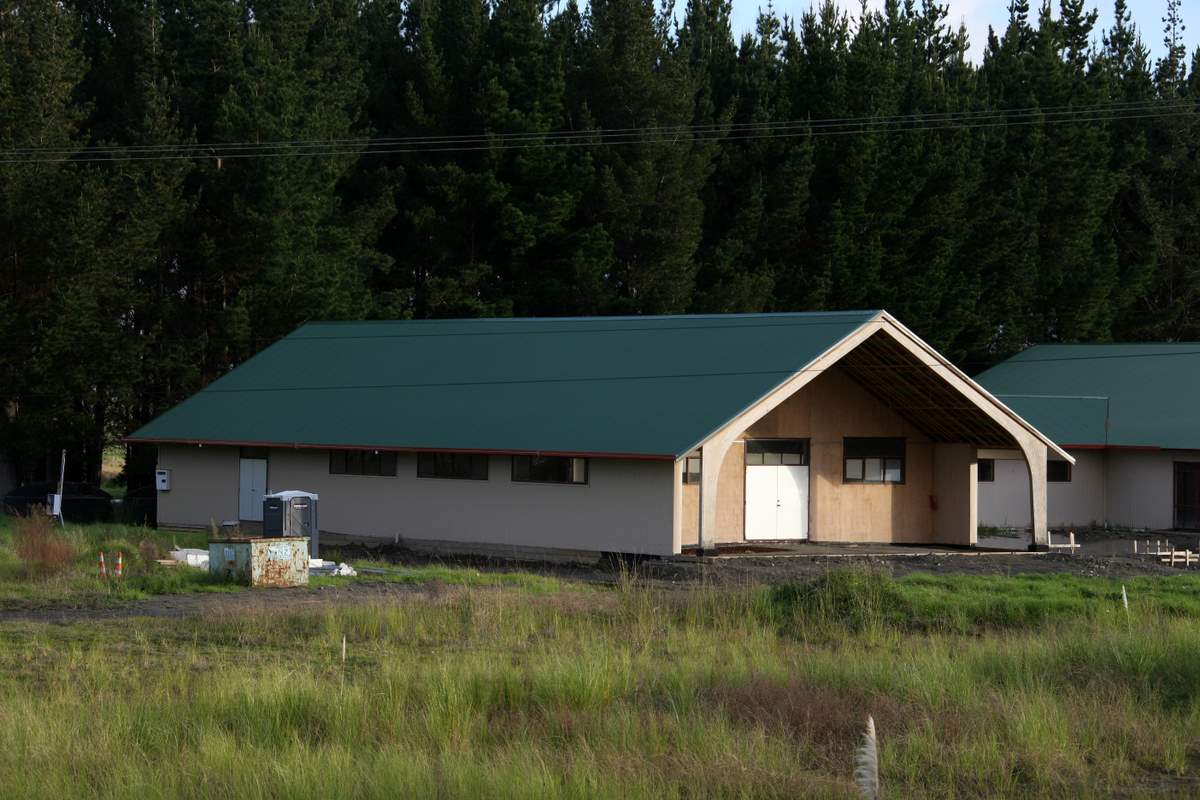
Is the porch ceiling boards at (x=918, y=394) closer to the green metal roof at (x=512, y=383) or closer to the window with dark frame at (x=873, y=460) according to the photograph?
the window with dark frame at (x=873, y=460)

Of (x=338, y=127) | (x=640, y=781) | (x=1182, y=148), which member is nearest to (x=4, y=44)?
(x=338, y=127)

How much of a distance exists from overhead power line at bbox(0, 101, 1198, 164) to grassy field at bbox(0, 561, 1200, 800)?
88.9 ft

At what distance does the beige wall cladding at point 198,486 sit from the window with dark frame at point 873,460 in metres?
12.7

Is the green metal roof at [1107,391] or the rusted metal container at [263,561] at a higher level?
the green metal roof at [1107,391]

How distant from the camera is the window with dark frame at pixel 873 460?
32781mm

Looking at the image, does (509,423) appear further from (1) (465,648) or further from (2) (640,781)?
(2) (640,781)

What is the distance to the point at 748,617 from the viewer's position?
18297 mm

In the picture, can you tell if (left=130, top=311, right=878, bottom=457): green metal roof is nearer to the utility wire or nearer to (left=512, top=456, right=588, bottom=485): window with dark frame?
(left=512, top=456, right=588, bottom=485): window with dark frame

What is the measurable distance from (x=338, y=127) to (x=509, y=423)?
19.7 meters

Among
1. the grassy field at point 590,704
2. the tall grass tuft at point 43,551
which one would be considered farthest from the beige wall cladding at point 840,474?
the tall grass tuft at point 43,551

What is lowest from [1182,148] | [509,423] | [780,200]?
[509,423]

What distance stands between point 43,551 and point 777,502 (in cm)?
1455

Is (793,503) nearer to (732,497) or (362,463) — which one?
(732,497)

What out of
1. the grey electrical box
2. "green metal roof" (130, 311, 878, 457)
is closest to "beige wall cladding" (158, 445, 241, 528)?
"green metal roof" (130, 311, 878, 457)
